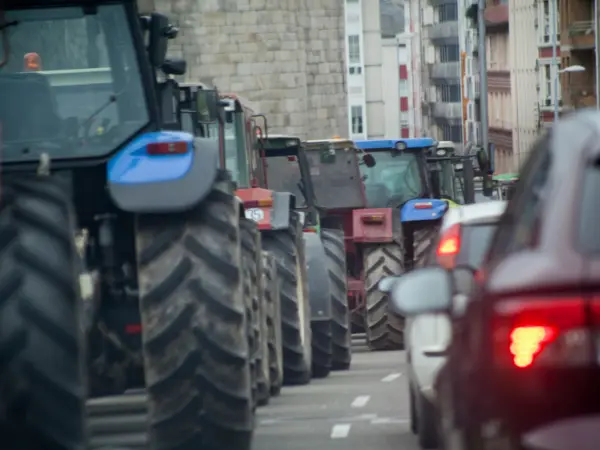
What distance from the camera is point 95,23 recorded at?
31.5 ft

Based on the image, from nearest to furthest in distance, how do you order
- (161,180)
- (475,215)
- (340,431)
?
(161,180), (475,215), (340,431)

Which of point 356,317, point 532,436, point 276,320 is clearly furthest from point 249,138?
point 532,436

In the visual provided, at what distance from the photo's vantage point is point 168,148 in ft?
28.9

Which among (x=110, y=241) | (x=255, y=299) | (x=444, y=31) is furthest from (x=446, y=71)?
(x=110, y=241)

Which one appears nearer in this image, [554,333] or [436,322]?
[554,333]

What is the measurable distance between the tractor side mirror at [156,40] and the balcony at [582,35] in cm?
6325

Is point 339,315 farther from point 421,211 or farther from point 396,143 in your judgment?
point 396,143

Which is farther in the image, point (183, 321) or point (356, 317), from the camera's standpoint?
point (356, 317)

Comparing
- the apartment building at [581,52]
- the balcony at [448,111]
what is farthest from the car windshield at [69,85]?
the balcony at [448,111]

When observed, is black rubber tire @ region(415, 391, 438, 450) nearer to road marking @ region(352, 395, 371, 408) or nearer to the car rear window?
the car rear window

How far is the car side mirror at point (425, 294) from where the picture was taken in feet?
18.7

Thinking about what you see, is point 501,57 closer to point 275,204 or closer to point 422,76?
point 422,76

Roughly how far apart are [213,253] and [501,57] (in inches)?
3795

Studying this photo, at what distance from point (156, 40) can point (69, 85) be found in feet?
1.63
